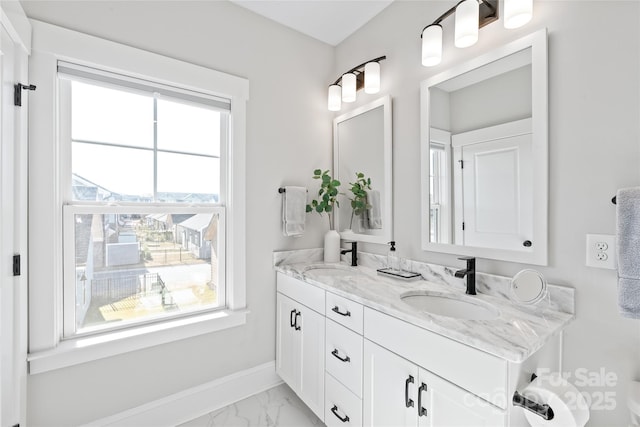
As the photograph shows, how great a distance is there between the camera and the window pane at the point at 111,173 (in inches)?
59.6

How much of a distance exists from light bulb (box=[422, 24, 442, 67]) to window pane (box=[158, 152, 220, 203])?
138 cm

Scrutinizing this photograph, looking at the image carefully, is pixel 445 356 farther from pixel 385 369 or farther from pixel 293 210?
pixel 293 210

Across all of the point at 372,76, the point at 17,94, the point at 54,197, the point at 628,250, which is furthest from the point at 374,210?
the point at 17,94

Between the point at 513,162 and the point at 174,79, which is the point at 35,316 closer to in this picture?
the point at 174,79

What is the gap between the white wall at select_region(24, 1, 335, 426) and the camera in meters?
1.47

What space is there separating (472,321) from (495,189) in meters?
0.65

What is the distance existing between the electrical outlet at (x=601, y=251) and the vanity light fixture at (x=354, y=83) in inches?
54.6

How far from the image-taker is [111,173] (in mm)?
1587

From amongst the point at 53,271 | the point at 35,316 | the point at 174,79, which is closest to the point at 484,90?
the point at 174,79

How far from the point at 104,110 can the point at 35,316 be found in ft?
3.48

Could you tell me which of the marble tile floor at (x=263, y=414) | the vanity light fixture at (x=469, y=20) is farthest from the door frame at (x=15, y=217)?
the vanity light fixture at (x=469, y=20)

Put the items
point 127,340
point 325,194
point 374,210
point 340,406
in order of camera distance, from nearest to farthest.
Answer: point 340,406 → point 127,340 → point 374,210 → point 325,194

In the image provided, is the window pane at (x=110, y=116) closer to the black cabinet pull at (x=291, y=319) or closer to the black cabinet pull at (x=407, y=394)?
the black cabinet pull at (x=291, y=319)

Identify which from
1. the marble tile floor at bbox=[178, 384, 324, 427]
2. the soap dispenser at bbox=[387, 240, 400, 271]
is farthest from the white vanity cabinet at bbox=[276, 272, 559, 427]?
the soap dispenser at bbox=[387, 240, 400, 271]
